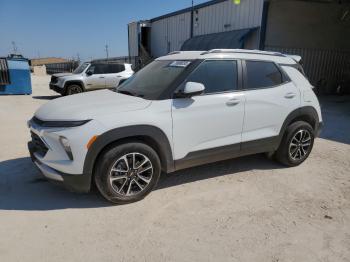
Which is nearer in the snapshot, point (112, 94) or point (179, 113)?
point (179, 113)

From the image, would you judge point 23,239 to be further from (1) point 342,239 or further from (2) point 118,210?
(1) point 342,239

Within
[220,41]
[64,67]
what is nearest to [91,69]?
[220,41]

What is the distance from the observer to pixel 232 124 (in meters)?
3.97

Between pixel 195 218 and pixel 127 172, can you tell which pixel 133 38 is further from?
pixel 195 218

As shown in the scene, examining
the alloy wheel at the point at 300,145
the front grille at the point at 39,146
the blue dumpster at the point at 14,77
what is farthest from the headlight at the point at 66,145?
the blue dumpster at the point at 14,77

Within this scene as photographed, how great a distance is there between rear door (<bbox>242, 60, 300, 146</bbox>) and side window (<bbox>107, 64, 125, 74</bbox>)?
10.0m

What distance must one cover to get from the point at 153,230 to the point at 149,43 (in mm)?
22154

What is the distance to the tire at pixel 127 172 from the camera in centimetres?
327

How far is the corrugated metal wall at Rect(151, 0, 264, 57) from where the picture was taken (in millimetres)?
13547

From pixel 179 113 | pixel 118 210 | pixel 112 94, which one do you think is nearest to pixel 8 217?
pixel 118 210

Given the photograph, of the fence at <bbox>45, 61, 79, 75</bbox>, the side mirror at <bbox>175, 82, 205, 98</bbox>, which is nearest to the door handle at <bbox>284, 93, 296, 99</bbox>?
the side mirror at <bbox>175, 82, 205, 98</bbox>

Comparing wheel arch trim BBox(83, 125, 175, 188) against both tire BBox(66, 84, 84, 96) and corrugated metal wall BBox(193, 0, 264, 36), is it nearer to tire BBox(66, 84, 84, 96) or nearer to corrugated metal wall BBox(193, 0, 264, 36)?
tire BBox(66, 84, 84, 96)

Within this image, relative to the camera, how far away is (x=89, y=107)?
3.37 metres

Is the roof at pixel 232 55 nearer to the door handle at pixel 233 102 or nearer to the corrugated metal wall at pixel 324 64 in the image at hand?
the door handle at pixel 233 102
